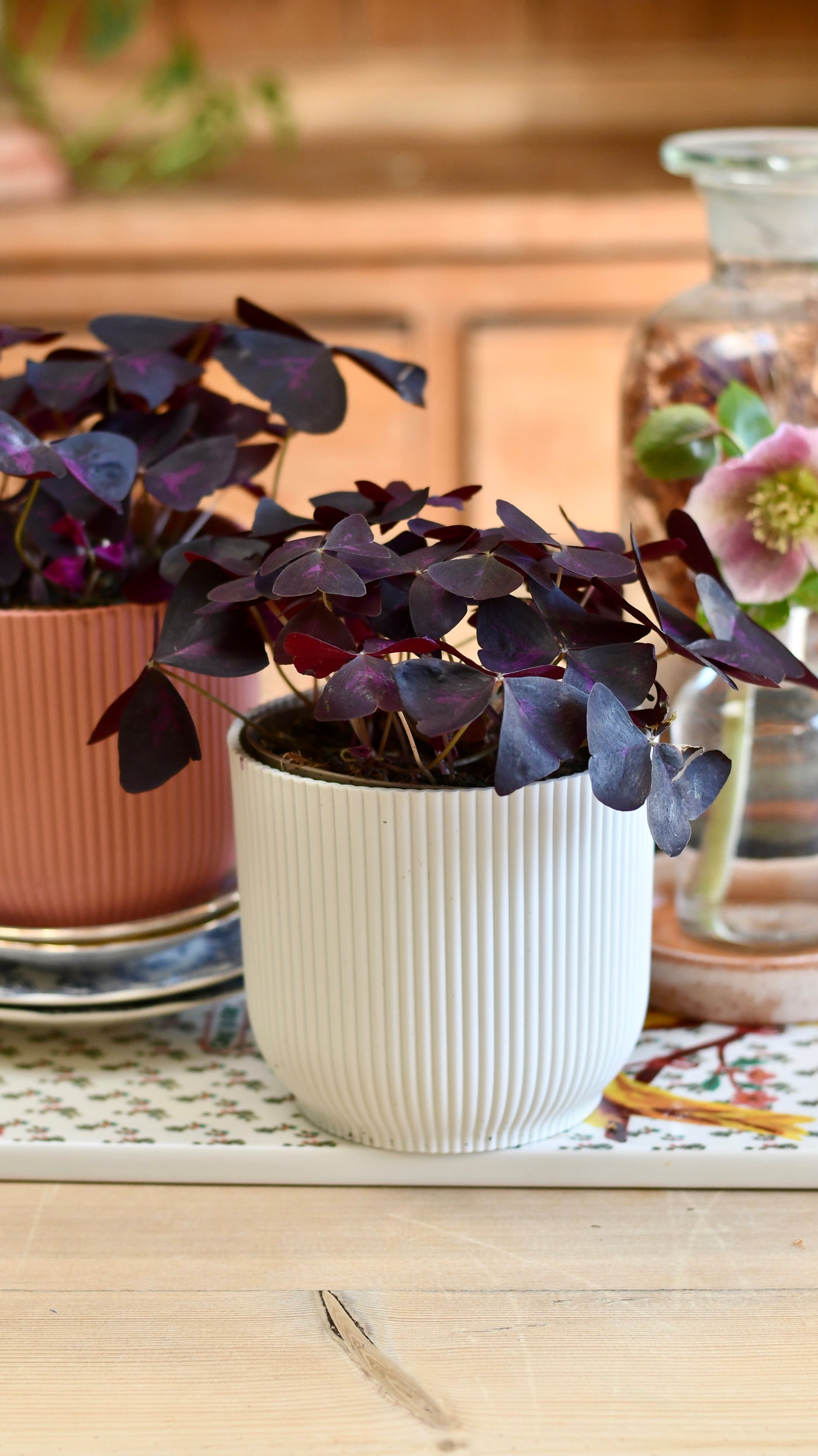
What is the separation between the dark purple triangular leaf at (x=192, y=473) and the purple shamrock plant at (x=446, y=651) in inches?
1.4

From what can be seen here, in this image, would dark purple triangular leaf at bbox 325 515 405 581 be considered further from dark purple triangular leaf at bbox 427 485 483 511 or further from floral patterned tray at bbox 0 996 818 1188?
floral patterned tray at bbox 0 996 818 1188

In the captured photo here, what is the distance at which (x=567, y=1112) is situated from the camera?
534 millimetres

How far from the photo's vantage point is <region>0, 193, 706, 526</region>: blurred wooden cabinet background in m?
2.11

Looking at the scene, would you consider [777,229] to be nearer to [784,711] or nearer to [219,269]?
[784,711]

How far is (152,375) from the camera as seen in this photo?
0.61 meters

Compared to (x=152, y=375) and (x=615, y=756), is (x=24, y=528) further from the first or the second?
(x=615, y=756)

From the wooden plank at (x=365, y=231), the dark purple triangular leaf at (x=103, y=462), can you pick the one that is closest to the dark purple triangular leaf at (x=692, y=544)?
the dark purple triangular leaf at (x=103, y=462)

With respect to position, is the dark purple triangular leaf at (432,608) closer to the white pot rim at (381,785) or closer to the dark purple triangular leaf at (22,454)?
the white pot rim at (381,785)

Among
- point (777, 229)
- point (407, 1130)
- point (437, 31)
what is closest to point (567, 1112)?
point (407, 1130)

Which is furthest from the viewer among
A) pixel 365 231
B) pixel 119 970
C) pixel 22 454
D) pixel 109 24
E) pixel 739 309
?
pixel 109 24

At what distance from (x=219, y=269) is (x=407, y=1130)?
185cm

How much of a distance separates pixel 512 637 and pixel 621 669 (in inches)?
1.4

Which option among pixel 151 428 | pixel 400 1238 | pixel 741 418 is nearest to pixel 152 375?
pixel 151 428

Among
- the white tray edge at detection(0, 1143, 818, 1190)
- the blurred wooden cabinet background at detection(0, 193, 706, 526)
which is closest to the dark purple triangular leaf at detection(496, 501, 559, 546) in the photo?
the white tray edge at detection(0, 1143, 818, 1190)
